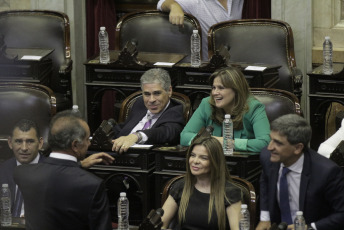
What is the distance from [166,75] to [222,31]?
1314 mm

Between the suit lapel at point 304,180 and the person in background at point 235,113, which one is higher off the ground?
the person in background at point 235,113

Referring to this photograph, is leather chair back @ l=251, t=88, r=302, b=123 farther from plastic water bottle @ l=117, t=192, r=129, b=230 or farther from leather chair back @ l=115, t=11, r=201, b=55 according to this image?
leather chair back @ l=115, t=11, r=201, b=55

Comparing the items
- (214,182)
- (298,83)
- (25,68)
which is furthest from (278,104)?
(25,68)

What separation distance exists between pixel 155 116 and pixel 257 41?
4.85 ft

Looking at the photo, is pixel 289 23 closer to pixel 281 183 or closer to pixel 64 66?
pixel 64 66

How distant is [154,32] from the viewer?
7348 mm

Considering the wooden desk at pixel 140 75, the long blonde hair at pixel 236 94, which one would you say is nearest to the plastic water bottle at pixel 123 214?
the long blonde hair at pixel 236 94

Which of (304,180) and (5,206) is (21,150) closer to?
(5,206)

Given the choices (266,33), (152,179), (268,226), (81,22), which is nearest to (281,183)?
(268,226)

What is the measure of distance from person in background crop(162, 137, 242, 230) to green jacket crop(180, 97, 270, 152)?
2.35 ft

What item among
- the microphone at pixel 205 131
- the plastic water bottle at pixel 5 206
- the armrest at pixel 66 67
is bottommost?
the plastic water bottle at pixel 5 206

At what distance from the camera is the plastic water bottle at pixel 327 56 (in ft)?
21.5

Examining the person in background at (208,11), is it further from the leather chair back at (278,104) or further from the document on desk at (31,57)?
the leather chair back at (278,104)

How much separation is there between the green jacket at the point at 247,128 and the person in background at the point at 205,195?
0.72 meters
